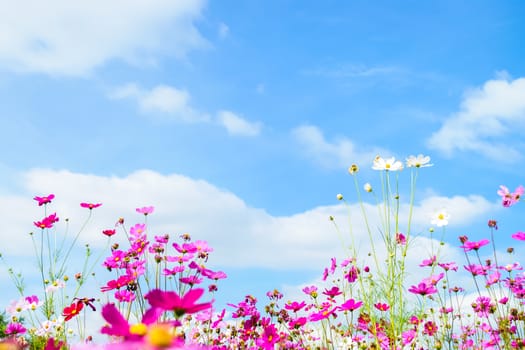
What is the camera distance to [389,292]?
3.15 meters

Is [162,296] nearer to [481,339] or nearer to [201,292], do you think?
[201,292]

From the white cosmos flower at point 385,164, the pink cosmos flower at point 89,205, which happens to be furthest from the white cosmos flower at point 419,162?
the pink cosmos flower at point 89,205

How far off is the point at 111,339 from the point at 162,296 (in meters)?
2.40

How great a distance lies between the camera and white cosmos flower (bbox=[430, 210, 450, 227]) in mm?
3404

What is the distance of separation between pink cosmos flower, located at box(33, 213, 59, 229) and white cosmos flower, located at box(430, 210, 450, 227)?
2.71 m

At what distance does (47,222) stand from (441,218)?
9.21 ft

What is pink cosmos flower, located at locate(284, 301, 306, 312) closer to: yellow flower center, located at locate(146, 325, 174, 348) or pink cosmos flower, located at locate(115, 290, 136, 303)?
pink cosmos flower, located at locate(115, 290, 136, 303)

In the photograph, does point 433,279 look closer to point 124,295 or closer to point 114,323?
point 124,295

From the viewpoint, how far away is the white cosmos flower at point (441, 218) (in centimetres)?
340

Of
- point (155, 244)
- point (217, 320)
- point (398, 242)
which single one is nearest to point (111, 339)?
point (155, 244)

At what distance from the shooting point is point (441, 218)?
3426mm

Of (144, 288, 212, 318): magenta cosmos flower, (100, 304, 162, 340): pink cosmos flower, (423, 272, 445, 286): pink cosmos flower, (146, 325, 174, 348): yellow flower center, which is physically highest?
(423, 272, 445, 286): pink cosmos flower

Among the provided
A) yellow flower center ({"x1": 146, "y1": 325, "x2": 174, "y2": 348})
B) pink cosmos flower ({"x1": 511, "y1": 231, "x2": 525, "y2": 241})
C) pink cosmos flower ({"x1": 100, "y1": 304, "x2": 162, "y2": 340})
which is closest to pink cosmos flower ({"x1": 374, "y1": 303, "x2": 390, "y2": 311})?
pink cosmos flower ({"x1": 511, "y1": 231, "x2": 525, "y2": 241})

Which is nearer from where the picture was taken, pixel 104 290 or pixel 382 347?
pixel 104 290
